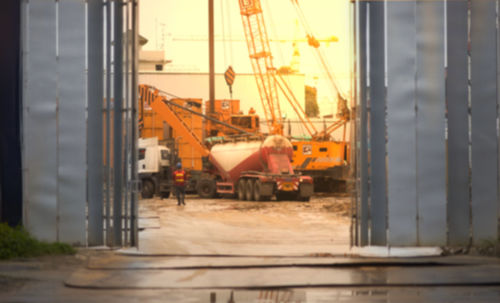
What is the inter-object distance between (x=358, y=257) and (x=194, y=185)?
27.2m

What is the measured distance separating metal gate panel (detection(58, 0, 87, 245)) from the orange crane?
26.8 metres

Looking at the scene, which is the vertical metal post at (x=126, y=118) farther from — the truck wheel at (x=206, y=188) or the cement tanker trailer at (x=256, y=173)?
the truck wheel at (x=206, y=188)

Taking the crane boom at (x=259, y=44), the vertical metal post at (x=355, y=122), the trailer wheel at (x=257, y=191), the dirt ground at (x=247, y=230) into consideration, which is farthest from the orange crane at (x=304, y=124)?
the vertical metal post at (x=355, y=122)

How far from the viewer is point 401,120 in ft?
37.9

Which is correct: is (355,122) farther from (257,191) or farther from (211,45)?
(211,45)

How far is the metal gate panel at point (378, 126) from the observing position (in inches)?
457

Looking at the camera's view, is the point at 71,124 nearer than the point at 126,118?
Yes

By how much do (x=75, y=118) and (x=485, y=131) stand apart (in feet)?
20.0

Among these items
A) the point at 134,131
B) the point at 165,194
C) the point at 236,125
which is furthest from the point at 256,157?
the point at 134,131

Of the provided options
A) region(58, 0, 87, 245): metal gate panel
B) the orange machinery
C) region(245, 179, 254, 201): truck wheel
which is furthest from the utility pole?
region(58, 0, 87, 245): metal gate panel

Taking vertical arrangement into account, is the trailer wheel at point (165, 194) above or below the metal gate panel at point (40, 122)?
below

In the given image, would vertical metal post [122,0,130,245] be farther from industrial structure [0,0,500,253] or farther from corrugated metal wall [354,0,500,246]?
corrugated metal wall [354,0,500,246]

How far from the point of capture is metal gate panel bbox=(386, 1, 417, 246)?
11.5 metres

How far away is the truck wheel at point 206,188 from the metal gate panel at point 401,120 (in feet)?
82.8
